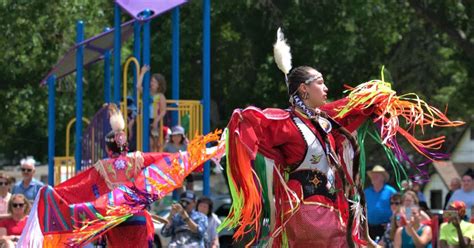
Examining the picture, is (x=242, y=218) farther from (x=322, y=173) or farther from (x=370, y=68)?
(x=370, y=68)

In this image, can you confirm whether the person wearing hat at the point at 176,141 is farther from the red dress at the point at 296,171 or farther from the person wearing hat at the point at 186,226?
the red dress at the point at 296,171

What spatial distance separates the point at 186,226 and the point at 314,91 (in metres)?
4.99

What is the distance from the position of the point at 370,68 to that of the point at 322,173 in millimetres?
16916

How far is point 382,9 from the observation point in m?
22.6

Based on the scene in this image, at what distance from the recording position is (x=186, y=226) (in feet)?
38.0

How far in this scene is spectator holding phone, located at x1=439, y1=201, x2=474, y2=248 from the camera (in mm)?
10561

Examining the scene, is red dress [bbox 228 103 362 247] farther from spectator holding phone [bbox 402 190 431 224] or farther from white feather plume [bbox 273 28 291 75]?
spectator holding phone [bbox 402 190 431 224]

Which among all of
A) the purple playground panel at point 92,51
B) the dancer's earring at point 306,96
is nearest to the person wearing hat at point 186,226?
the purple playground panel at point 92,51

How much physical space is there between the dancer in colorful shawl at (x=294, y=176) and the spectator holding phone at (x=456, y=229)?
386cm

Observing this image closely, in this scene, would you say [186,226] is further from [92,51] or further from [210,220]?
[92,51]

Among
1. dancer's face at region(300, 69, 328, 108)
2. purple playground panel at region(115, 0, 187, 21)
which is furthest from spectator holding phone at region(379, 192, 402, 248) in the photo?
dancer's face at region(300, 69, 328, 108)

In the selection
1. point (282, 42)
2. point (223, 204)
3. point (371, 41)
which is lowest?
point (223, 204)

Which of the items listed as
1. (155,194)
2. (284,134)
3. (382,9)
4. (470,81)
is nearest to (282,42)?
(284,134)

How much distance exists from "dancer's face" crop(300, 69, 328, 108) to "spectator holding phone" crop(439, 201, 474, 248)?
4.07m
